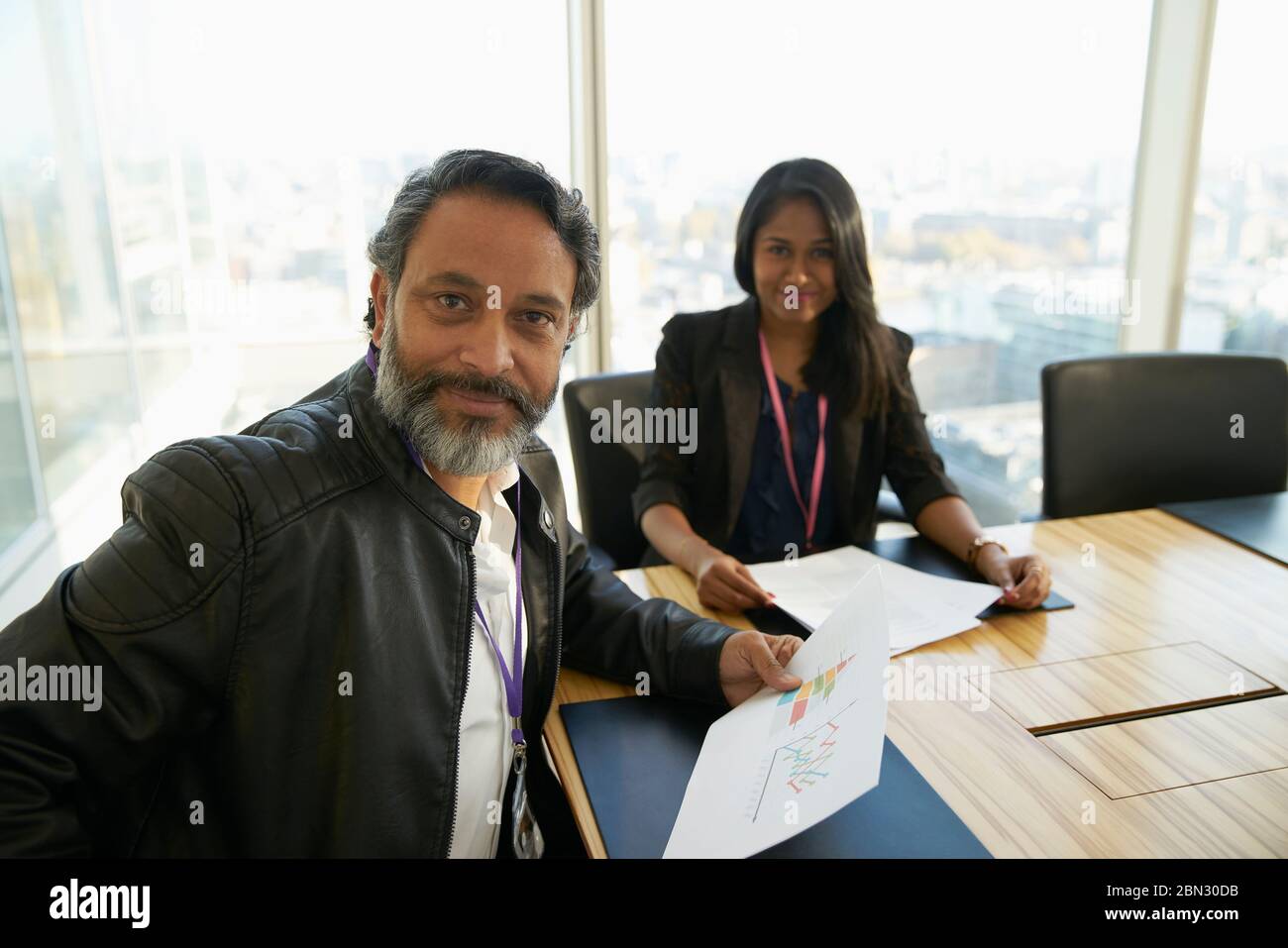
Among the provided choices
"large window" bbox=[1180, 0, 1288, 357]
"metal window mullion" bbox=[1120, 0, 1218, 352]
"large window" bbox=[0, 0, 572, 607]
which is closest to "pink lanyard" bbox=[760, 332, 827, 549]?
"large window" bbox=[0, 0, 572, 607]

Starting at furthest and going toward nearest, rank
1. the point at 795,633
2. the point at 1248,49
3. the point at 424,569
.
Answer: the point at 1248,49 < the point at 795,633 < the point at 424,569

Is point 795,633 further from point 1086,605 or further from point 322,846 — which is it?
point 322,846

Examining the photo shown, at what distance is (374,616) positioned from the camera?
1.07 meters

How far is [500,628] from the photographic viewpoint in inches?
50.7

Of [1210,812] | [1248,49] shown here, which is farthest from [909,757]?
[1248,49]

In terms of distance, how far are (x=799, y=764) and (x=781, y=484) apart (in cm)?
131

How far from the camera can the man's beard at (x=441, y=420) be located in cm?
118

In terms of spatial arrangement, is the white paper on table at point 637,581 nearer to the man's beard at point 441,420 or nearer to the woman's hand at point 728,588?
the woman's hand at point 728,588

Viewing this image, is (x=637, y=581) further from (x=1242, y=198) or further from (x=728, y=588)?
(x=1242, y=198)

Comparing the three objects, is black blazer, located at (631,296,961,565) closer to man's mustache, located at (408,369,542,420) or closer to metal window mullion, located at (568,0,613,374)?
metal window mullion, located at (568,0,613,374)

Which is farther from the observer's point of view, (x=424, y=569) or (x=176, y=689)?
(x=424, y=569)

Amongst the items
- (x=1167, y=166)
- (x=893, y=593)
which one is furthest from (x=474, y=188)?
(x=1167, y=166)

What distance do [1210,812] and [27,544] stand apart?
285cm

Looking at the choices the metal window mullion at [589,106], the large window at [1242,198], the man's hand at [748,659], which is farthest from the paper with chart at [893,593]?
the large window at [1242,198]
